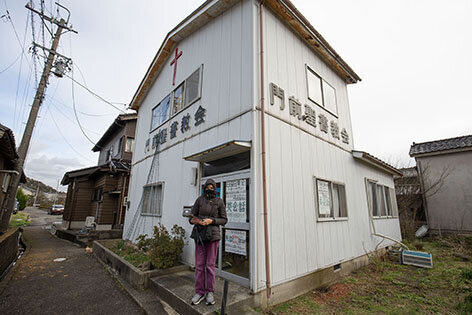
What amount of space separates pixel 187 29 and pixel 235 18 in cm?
230

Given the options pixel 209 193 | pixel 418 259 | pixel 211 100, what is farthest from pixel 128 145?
pixel 418 259

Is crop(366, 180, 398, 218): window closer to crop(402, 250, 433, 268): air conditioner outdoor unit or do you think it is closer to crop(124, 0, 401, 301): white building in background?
crop(124, 0, 401, 301): white building in background

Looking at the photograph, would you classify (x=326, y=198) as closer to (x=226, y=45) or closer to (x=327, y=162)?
(x=327, y=162)

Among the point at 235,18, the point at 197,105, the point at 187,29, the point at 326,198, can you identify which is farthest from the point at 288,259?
the point at 187,29

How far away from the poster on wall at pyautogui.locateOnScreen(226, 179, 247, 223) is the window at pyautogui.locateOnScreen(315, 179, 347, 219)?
2066 mm

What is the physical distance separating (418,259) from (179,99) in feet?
28.9

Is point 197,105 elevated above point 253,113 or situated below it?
above

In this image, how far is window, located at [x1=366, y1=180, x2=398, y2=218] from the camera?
7.63 metres

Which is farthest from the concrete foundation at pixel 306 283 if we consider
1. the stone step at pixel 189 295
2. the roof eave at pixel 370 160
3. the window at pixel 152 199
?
the window at pixel 152 199

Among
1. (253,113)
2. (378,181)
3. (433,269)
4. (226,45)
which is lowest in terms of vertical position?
(433,269)

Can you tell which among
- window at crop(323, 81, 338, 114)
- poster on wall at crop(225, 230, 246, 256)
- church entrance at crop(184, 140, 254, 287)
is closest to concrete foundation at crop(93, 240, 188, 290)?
church entrance at crop(184, 140, 254, 287)

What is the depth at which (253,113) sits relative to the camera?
4125 mm

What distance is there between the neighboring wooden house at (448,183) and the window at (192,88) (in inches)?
513

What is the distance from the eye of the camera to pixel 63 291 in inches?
175
